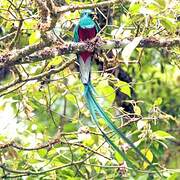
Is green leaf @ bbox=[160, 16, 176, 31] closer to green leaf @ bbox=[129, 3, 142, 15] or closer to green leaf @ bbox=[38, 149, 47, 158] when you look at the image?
green leaf @ bbox=[129, 3, 142, 15]

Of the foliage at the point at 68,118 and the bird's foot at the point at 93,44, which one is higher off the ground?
the bird's foot at the point at 93,44

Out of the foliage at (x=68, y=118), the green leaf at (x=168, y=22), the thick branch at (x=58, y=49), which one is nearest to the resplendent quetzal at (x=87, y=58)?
the foliage at (x=68, y=118)

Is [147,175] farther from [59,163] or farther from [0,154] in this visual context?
[0,154]

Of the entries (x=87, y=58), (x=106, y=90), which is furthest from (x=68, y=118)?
(x=87, y=58)

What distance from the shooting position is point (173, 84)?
12.2 feet

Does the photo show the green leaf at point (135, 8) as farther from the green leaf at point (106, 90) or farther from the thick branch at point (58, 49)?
the green leaf at point (106, 90)

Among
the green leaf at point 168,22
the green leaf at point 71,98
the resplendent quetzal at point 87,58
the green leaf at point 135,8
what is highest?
the green leaf at point 135,8

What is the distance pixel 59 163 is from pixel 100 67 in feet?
2.71

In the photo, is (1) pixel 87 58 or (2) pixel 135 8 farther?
(1) pixel 87 58

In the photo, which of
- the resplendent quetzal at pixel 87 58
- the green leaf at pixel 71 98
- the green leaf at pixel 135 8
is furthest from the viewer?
the green leaf at pixel 71 98

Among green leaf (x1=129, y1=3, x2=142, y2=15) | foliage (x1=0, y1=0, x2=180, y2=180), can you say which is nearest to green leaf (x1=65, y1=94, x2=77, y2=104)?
foliage (x1=0, y1=0, x2=180, y2=180)

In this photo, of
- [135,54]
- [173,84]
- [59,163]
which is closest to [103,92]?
[59,163]

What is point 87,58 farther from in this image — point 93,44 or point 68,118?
point 68,118

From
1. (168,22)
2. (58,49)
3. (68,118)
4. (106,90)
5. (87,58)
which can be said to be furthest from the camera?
(68,118)
